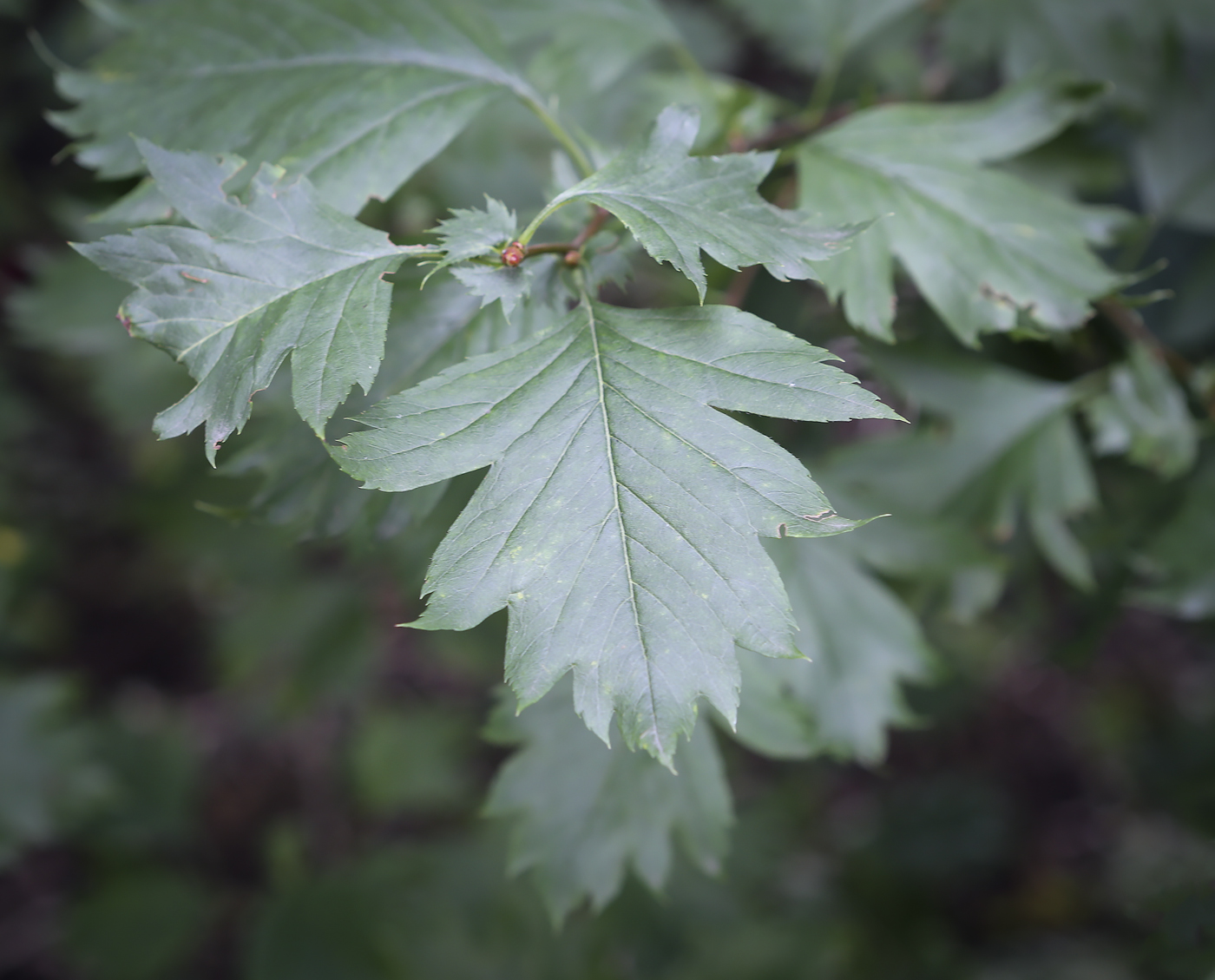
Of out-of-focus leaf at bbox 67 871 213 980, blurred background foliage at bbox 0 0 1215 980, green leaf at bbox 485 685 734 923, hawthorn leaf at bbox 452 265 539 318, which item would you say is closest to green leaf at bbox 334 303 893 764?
hawthorn leaf at bbox 452 265 539 318

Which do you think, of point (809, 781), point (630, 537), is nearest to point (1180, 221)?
point (630, 537)

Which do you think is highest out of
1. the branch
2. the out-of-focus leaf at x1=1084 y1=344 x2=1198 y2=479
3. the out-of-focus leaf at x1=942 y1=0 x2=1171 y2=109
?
the out-of-focus leaf at x1=942 y1=0 x2=1171 y2=109

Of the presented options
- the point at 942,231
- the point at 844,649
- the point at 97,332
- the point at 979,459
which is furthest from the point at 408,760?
the point at 942,231

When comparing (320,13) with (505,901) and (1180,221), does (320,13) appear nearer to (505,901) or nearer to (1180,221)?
(1180,221)

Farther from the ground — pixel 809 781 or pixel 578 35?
pixel 578 35

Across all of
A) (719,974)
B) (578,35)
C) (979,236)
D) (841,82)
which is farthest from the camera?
(719,974)

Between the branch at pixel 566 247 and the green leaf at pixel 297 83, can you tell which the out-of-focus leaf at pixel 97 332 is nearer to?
the green leaf at pixel 297 83

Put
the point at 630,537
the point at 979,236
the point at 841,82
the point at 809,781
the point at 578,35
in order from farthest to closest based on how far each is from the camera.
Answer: the point at 809,781, the point at 841,82, the point at 578,35, the point at 979,236, the point at 630,537

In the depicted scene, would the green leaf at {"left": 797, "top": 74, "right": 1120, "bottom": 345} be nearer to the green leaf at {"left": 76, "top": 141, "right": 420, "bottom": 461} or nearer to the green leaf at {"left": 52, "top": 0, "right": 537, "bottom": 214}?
the green leaf at {"left": 52, "top": 0, "right": 537, "bottom": 214}
